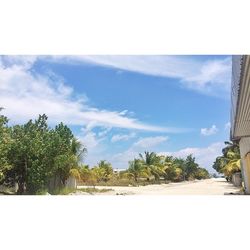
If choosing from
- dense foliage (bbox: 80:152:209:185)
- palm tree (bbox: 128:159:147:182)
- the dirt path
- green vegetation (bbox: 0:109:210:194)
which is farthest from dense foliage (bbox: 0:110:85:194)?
palm tree (bbox: 128:159:147:182)

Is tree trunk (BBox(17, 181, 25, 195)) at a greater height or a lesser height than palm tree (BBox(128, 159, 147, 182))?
lesser

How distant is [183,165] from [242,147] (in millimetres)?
42174

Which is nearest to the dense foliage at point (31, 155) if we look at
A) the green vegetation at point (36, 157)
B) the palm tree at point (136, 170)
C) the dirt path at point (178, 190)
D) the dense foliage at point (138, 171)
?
the green vegetation at point (36, 157)

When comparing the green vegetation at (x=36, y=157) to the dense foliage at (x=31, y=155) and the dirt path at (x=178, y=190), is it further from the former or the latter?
the dirt path at (x=178, y=190)

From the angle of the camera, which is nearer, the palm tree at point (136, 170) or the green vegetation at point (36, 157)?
the green vegetation at point (36, 157)

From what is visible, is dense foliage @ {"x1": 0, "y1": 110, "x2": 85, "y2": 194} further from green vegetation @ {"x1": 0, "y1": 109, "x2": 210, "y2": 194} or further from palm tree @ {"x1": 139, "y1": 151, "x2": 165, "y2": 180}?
palm tree @ {"x1": 139, "y1": 151, "x2": 165, "y2": 180}

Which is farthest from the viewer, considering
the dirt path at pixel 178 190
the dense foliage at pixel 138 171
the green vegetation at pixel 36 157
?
the dense foliage at pixel 138 171

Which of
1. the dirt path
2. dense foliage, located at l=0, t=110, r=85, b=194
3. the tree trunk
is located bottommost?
the dirt path

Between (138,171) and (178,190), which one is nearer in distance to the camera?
(178,190)

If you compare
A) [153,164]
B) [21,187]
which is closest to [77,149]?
[21,187]

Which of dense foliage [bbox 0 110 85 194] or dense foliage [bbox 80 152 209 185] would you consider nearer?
dense foliage [bbox 0 110 85 194]

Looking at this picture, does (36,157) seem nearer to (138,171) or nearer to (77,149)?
(77,149)

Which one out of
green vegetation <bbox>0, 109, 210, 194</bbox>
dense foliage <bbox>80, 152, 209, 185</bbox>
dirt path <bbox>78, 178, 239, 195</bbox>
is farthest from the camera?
dense foliage <bbox>80, 152, 209, 185</bbox>
